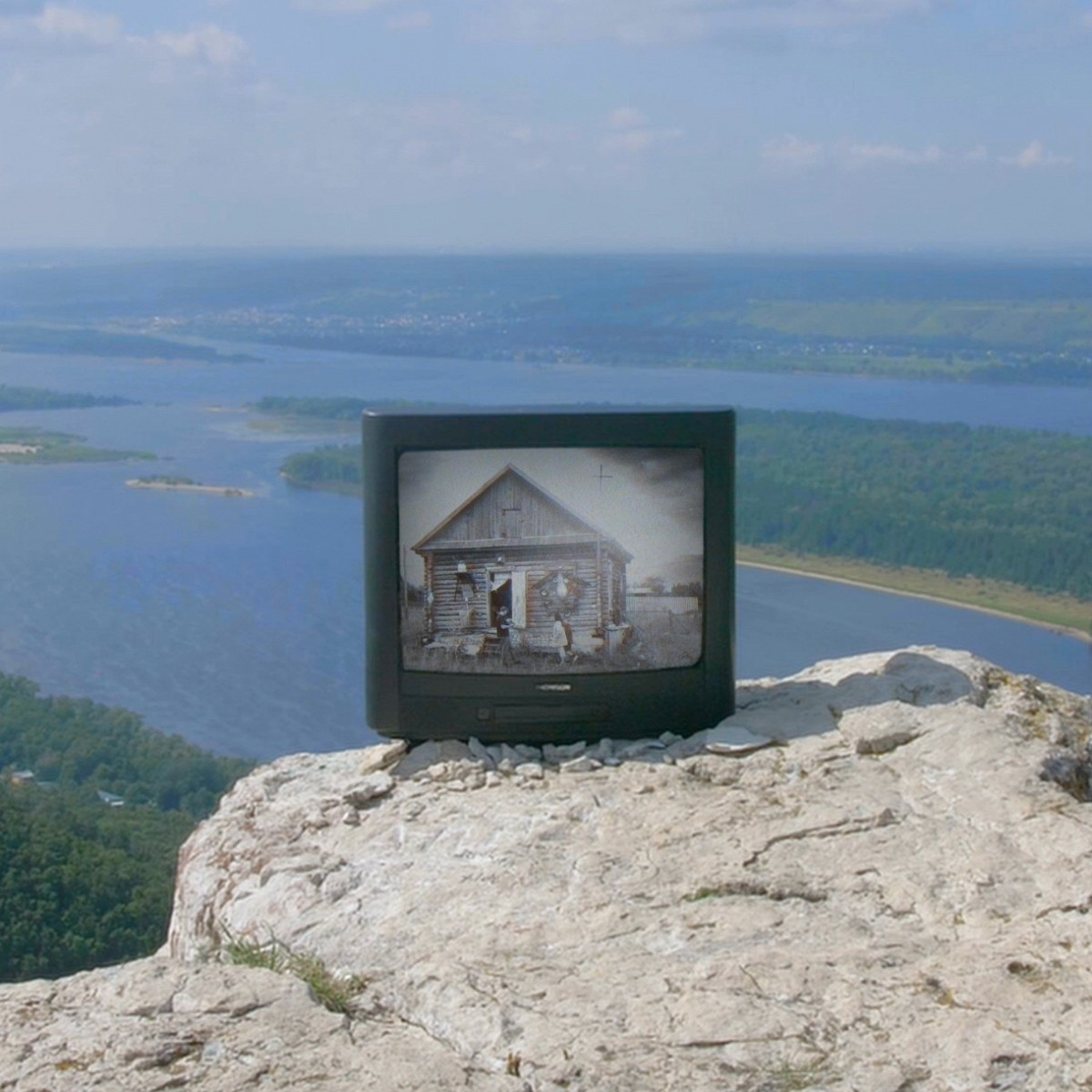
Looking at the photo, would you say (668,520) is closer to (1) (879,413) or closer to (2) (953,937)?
(2) (953,937)

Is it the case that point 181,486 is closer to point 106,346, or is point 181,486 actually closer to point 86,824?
point 106,346

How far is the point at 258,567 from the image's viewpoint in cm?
2598

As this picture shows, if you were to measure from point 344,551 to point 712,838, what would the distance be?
22092mm

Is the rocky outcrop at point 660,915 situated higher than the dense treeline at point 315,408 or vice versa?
the rocky outcrop at point 660,915

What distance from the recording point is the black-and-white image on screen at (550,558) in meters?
4.85

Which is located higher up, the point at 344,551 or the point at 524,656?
the point at 524,656

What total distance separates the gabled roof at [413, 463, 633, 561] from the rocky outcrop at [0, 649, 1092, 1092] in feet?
2.05

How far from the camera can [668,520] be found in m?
4.94

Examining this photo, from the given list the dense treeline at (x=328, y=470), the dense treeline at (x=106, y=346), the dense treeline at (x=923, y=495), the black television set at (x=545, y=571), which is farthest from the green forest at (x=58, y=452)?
the black television set at (x=545, y=571)

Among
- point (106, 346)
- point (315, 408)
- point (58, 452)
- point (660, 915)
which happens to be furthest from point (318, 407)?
point (660, 915)

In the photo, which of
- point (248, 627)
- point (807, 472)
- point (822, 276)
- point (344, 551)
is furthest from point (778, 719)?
point (822, 276)

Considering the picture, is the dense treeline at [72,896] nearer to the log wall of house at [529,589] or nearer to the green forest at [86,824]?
the green forest at [86,824]

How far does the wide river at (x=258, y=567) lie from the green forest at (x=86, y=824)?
96 cm

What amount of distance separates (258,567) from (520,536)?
2161 cm
